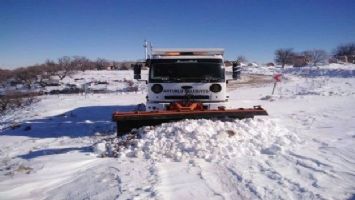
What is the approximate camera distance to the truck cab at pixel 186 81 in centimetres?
1048

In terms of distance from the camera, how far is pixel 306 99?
18531mm

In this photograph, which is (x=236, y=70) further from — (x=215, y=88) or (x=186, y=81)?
(x=186, y=81)

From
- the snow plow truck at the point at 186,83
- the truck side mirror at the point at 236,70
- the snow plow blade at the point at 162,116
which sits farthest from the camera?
the truck side mirror at the point at 236,70

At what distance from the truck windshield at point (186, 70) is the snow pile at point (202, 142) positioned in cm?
220

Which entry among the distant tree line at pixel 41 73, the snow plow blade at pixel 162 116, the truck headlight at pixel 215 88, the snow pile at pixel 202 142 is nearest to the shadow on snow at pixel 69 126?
the snow plow blade at pixel 162 116

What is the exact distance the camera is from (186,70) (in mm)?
10742

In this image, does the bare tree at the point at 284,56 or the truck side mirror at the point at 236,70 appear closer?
the truck side mirror at the point at 236,70

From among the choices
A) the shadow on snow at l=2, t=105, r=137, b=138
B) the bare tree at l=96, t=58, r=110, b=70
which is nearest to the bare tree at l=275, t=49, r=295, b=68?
the bare tree at l=96, t=58, r=110, b=70

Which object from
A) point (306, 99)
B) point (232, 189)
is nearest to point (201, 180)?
point (232, 189)

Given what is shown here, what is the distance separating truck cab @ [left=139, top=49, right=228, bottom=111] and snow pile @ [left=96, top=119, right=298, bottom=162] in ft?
5.74

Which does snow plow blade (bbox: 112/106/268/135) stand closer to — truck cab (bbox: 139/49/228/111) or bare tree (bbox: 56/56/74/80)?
truck cab (bbox: 139/49/228/111)

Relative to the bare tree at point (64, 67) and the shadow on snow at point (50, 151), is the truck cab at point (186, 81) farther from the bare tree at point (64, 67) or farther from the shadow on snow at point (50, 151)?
the bare tree at point (64, 67)

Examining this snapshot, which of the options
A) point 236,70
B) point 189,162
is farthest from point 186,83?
point 189,162

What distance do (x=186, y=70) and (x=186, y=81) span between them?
1.26ft
